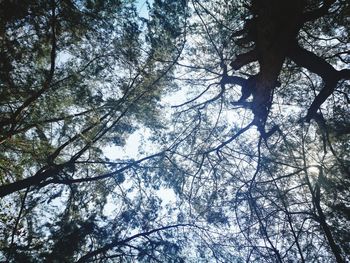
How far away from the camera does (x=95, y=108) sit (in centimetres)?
442

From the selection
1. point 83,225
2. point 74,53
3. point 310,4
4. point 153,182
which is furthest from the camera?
point 153,182

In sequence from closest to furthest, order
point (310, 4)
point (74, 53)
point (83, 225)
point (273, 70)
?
point (273, 70), point (310, 4), point (83, 225), point (74, 53)

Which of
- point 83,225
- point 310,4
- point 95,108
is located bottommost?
point 83,225

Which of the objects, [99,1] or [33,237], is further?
[99,1]

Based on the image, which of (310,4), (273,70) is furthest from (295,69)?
(273,70)

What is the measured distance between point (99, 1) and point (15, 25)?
1151 mm

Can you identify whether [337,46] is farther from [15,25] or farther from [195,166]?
[15,25]

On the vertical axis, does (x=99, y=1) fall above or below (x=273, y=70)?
above

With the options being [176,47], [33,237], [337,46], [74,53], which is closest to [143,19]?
[176,47]

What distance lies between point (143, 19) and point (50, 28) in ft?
4.35

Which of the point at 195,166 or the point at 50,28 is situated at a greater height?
the point at 50,28

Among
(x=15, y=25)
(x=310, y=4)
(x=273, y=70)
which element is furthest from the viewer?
(x=15, y=25)

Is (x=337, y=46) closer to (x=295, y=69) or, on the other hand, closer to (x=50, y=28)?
(x=295, y=69)

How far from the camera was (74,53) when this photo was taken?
13.5 feet
